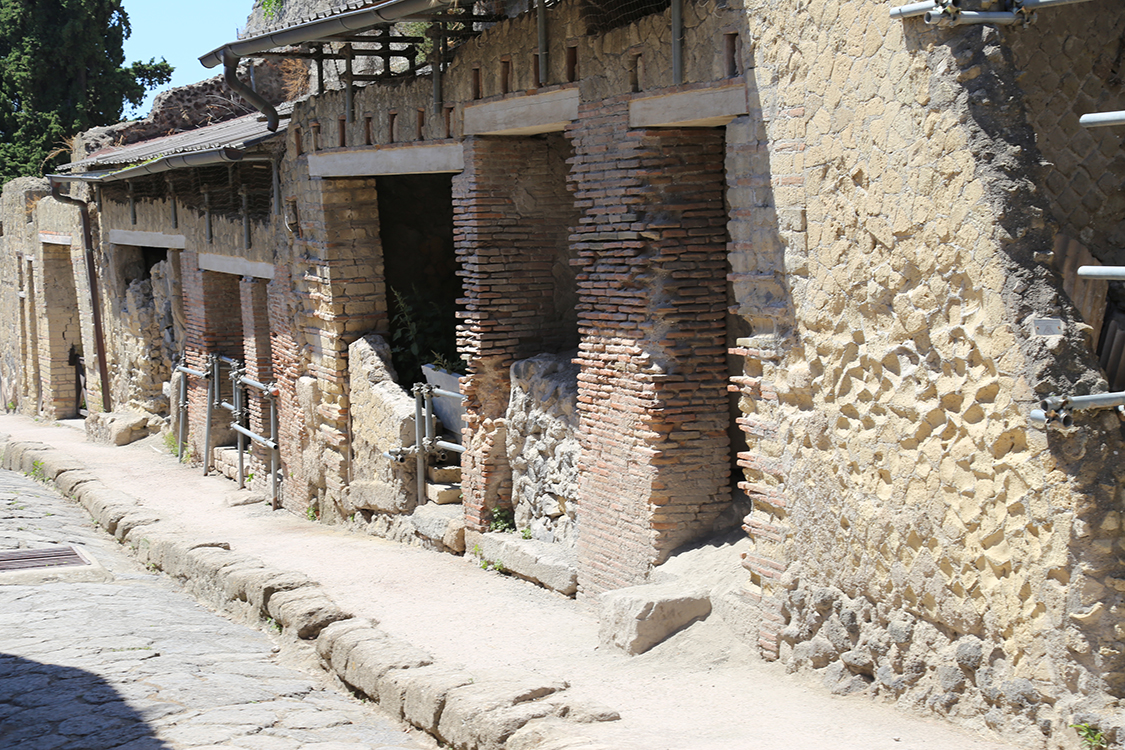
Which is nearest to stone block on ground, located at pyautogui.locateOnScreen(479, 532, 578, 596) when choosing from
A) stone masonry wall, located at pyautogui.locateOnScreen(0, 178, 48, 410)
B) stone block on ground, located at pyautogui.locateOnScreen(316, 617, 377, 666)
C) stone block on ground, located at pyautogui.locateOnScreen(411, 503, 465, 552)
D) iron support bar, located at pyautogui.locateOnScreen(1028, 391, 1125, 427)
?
stone block on ground, located at pyautogui.locateOnScreen(411, 503, 465, 552)

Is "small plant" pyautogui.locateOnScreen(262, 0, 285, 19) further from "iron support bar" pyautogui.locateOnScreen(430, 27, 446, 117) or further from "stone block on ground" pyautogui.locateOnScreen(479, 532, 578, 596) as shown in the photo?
"stone block on ground" pyautogui.locateOnScreen(479, 532, 578, 596)

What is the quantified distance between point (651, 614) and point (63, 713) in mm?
3066

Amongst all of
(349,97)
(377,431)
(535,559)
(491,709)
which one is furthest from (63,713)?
(349,97)

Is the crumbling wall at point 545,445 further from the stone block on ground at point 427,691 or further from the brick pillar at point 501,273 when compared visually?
the stone block on ground at point 427,691

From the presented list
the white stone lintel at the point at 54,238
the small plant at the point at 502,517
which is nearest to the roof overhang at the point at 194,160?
the small plant at the point at 502,517

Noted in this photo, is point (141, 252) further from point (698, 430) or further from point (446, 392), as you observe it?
point (698, 430)

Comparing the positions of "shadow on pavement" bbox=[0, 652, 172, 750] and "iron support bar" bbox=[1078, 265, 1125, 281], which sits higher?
"iron support bar" bbox=[1078, 265, 1125, 281]

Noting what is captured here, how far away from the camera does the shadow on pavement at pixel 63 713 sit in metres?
5.43

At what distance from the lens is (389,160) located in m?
10.1

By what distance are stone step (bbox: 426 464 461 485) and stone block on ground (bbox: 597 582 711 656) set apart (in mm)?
3735

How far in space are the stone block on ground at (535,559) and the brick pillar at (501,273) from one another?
35cm

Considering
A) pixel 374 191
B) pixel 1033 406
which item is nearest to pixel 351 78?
pixel 374 191

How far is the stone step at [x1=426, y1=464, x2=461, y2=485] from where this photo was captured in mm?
10528

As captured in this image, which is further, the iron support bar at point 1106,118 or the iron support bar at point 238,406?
the iron support bar at point 238,406
